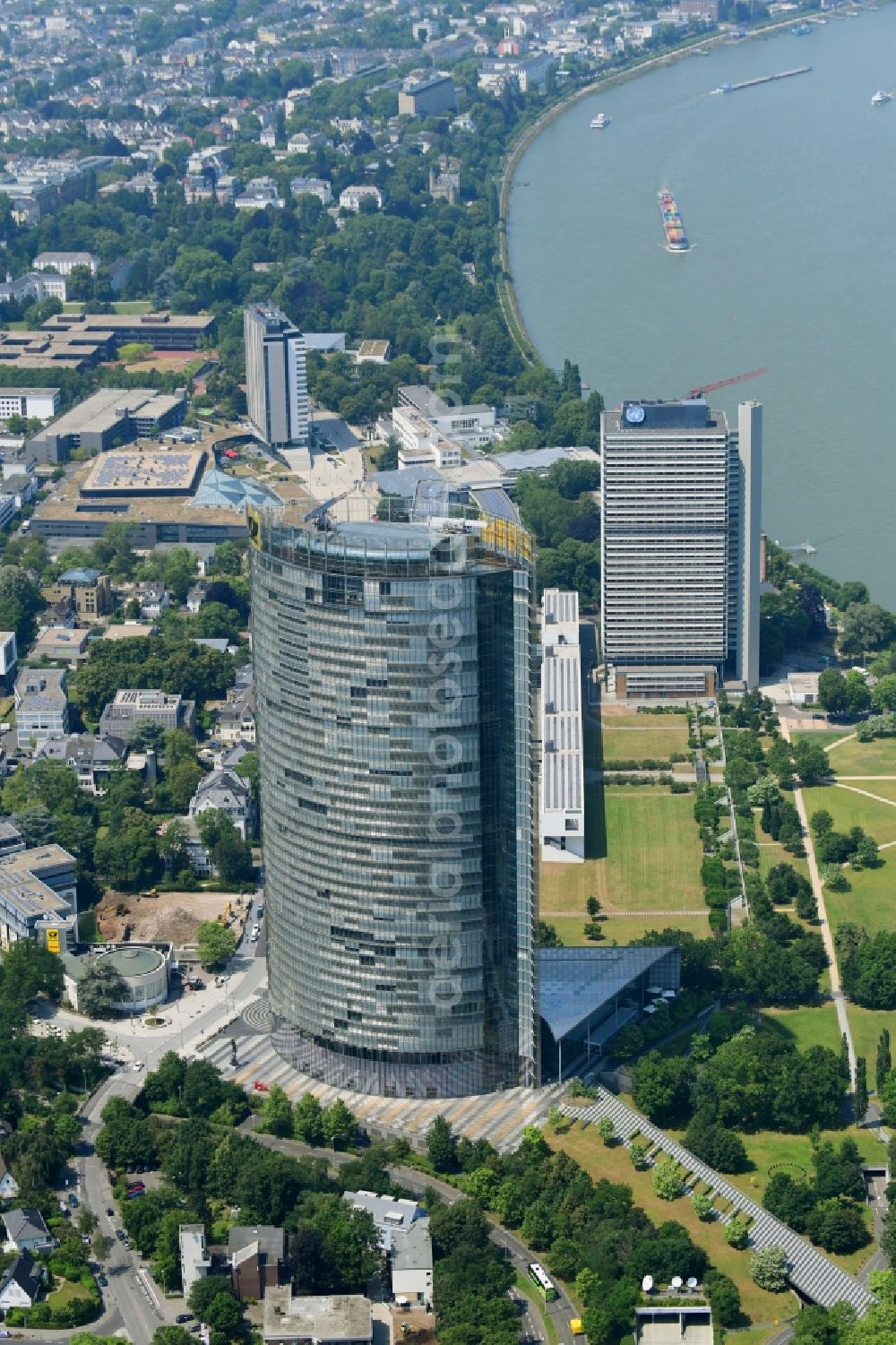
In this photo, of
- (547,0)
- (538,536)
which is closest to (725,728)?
(538,536)

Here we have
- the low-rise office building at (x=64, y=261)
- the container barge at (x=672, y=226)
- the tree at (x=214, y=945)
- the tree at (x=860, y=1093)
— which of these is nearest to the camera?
the tree at (x=860, y=1093)

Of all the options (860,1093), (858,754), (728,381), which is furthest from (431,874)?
(728,381)

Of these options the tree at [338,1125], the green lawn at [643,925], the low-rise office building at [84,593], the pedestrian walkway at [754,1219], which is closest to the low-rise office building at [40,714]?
the low-rise office building at [84,593]

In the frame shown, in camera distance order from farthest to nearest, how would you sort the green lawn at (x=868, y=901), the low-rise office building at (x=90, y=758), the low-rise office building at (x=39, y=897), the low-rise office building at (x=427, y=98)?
the low-rise office building at (x=427, y=98), the low-rise office building at (x=90, y=758), the green lawn at (x=868, y=901), the low-rise office building at (x=39, y=897)

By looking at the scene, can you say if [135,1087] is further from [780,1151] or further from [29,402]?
[29,402]

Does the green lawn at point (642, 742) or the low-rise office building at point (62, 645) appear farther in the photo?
the low-rise office building at point (62, 645)

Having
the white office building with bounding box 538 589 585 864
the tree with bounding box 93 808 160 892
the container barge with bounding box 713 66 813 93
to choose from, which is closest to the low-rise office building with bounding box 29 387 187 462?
the white office building with bounding box 538 589 585 864

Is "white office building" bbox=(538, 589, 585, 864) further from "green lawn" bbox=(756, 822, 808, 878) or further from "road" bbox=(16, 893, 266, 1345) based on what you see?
"road" bbox=(16, 893, 266, 1345)

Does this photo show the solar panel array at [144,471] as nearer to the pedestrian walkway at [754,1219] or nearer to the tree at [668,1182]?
the pedestrian walkway at [754,1219]
